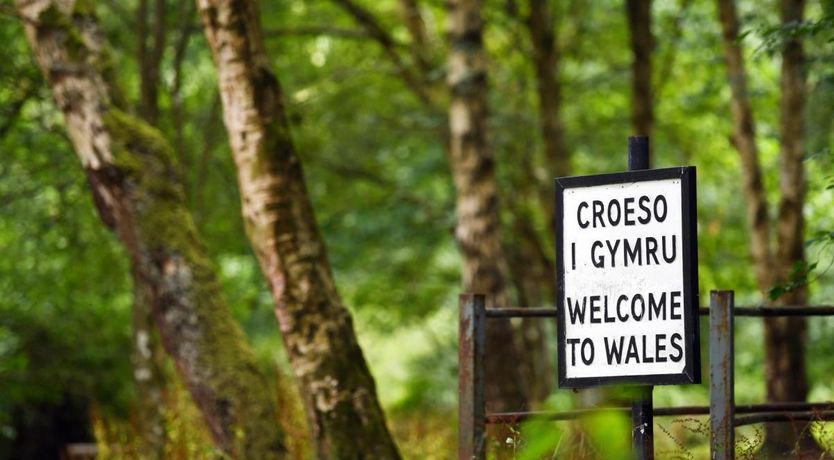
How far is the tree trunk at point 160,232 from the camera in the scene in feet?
32.1

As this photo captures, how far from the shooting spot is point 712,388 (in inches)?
194

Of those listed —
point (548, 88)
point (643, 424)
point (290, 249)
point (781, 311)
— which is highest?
point (548, 88)

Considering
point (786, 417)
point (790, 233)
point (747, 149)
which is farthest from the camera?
point (747, 149)

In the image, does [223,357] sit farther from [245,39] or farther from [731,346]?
[731,346]

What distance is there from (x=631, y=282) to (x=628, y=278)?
0.02 meters

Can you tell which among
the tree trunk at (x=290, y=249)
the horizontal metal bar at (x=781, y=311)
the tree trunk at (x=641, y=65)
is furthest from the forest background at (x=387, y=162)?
the horizontal metal bar at (x=781, y=311)

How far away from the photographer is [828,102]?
19.0 metres

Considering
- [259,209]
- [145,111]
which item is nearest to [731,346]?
[259,209]

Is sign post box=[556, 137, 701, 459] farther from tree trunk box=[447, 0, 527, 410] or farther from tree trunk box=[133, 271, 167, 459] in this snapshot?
tree trunk box=[133, 271, 167, 459]

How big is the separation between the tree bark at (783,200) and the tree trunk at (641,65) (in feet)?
3.14

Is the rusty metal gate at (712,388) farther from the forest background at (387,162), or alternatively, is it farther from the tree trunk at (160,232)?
the forest background at (387,162)

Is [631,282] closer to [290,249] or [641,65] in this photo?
[290,249]

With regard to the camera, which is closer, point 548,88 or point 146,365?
point 146,365

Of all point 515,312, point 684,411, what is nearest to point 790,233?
point 684,411
